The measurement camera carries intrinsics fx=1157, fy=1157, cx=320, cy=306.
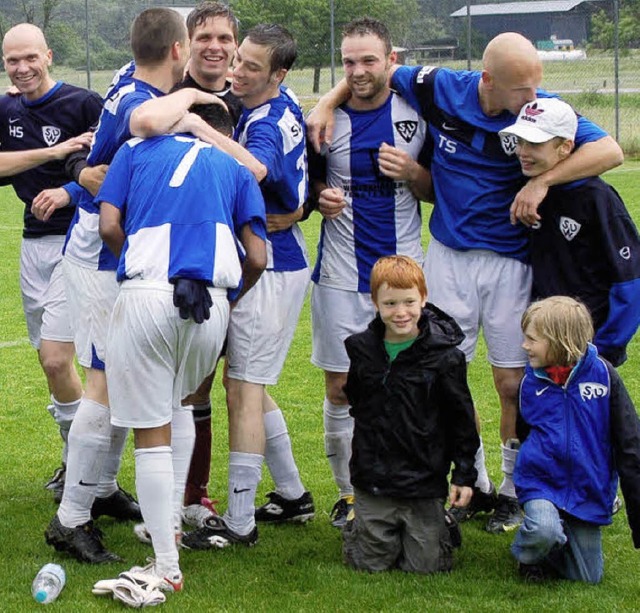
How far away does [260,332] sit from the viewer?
5.19 m

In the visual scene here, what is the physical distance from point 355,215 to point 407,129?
475 mm

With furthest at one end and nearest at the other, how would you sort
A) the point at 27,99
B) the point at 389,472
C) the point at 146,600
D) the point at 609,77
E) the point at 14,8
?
the point at 14,8 → the point at 609,77 → the point at 27,99 → the point at 389,472 → the point at 146,600

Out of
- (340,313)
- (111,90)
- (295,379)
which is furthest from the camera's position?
(295,379)

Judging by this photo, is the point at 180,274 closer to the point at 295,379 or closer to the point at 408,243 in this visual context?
the point at 408,243

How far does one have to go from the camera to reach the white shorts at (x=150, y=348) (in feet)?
14.1

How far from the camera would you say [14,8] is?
29.3m

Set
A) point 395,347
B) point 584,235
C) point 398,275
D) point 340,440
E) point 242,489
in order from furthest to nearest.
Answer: point 340,440 → point 242,489 → point 584,235 → point 395,347 → point 398,275

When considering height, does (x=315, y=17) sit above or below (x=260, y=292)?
above

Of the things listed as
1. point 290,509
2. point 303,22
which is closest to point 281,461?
point 290,509

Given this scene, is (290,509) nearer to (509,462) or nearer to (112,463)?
(112,463)

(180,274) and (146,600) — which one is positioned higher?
(180,274)

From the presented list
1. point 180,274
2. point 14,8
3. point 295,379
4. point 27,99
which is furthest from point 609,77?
point 180,274

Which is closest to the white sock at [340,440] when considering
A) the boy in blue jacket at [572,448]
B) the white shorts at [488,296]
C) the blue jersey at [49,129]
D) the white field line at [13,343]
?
the white shorts at [488,296]

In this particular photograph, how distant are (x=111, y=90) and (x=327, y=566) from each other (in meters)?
2.26
